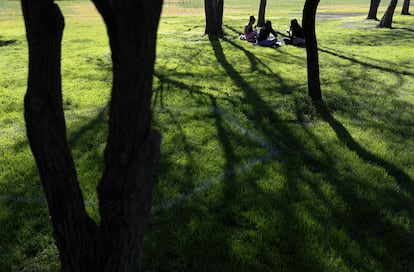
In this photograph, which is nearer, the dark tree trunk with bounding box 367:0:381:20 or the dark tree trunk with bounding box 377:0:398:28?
the dark tree trunk with bounding box 377:0:398:28

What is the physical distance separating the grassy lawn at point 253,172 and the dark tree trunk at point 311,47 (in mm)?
338

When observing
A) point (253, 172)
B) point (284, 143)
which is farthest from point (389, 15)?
point (253, 172)

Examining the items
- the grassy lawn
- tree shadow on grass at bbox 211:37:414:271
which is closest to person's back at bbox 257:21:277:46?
the grassy lawn

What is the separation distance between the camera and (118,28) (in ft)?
5.31

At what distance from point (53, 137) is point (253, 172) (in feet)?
10.3

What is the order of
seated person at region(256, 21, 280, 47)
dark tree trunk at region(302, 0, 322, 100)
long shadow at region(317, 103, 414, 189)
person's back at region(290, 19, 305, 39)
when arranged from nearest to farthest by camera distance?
long shadow at region(317, 103, 414, 189)
dark tree trunk at region(302, 0, 322, 100)
person's back at region(290, 19, 305, 39)
seated person at region(256, 21, 280, 47)

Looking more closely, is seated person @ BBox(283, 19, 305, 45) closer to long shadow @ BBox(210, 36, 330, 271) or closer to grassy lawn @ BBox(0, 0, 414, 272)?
long shadow @ BBox(210, 36, 330, 271)

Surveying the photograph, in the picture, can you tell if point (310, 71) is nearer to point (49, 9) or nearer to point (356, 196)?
point (356, 196)

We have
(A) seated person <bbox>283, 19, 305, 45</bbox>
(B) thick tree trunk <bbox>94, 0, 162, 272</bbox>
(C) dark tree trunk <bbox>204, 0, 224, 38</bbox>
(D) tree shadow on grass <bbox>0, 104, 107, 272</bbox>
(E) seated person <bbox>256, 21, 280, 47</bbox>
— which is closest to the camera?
(B) thick tree trunk <bbox>94, 0, 162, 272</bbox>

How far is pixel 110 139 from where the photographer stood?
1951 millimetres

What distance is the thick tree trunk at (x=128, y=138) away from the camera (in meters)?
1.61

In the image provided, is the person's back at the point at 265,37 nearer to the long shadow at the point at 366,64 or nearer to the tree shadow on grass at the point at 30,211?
the long shadow at the point at 366,64

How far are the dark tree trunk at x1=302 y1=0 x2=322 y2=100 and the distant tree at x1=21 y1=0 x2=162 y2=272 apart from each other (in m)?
5.91

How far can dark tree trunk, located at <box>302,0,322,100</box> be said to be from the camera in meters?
6.75
